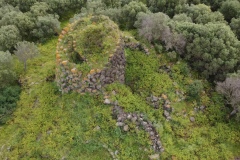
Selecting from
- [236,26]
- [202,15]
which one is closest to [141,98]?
[202,15]

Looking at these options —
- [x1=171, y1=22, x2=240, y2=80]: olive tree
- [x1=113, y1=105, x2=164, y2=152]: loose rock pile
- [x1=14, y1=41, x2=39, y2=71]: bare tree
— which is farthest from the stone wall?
[x1=171, y1=22, x2=240, y2=80]: olive tree

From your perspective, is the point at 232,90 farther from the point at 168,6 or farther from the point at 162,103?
the point at 168,6

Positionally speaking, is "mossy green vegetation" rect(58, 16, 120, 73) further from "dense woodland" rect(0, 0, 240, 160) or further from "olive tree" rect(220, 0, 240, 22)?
"olive tree" rect(220, 0, 240, 22)

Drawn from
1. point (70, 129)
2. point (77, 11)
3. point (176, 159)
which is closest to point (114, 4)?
point (77, 11)

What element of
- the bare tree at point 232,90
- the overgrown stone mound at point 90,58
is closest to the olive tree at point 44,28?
the overgrown stone mound at point 90,58

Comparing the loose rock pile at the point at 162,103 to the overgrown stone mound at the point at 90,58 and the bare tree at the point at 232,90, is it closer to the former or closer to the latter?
the overgrown stone mound at the point at 90,58

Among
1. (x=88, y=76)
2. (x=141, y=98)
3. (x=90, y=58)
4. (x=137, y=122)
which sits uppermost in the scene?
(x=90, y=58)
